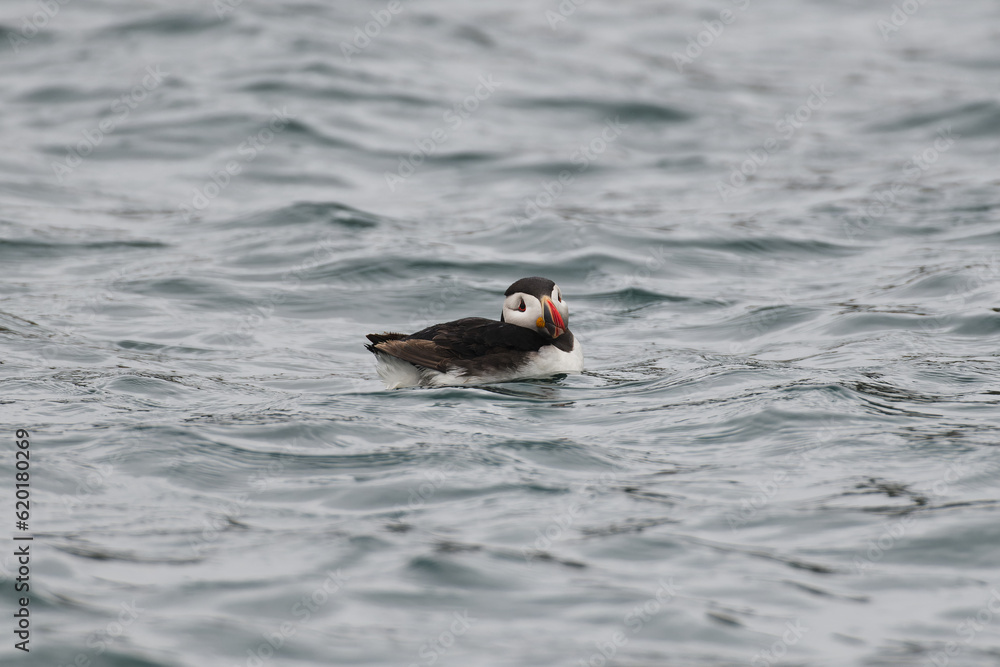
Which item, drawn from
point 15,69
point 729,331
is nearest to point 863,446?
point 729,331

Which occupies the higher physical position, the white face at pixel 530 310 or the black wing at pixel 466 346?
the white face at pixel 530 310

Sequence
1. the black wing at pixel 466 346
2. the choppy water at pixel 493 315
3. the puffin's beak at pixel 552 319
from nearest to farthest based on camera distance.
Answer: the choppy water at pixel 493 315
the black wing at pixel 466 346
the puffin's beak at pixel 552 319

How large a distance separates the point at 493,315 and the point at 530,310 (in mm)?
2512

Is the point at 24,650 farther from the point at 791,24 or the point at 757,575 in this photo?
the point at 791,24

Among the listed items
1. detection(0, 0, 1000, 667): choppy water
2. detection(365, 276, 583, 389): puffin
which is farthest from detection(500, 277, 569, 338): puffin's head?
detection(0, 0, 1000, 667): choppy water

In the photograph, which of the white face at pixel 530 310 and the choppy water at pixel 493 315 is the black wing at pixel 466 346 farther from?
the choppy water at pixel 493 315

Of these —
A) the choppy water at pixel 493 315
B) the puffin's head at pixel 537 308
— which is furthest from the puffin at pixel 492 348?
the choppy water at pixel 493 315

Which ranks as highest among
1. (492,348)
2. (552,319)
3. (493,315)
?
(552,319)

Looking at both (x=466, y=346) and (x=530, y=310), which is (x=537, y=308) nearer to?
(x=530, y=310)

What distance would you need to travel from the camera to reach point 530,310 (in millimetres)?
7898

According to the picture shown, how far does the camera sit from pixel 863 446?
6328 mm

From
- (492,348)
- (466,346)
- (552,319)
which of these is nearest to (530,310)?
(552,319)

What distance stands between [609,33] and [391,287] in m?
13.7

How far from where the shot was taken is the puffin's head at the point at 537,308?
25.5 ft
